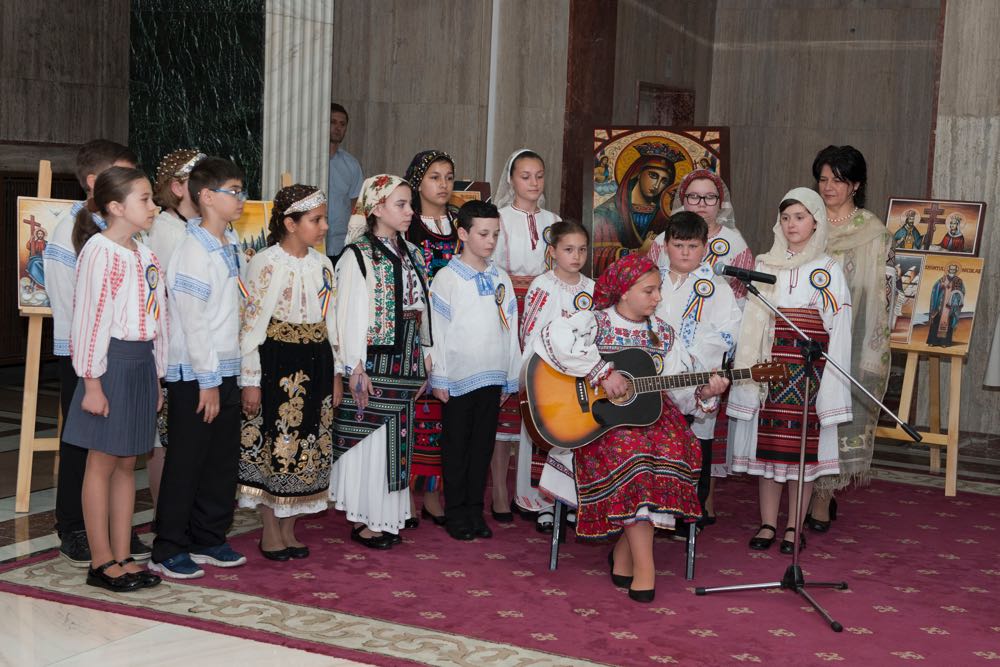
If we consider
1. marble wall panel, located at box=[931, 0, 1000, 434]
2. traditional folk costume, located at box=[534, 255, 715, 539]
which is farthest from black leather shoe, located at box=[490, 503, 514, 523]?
marble wall panel, located at box=[931, 0, 1000, 434]

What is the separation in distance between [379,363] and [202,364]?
86cm

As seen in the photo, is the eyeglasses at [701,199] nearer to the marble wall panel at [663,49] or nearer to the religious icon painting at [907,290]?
the religious icon painting at [907,290]

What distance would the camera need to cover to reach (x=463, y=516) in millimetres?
5426

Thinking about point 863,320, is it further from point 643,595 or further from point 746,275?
point 643,595

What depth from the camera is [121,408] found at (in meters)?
4.30

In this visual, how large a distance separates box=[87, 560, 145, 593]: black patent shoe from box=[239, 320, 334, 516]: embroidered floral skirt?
0.56 meters

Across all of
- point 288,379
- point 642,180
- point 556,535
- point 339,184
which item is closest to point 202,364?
point 288,379

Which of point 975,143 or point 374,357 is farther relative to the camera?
point 975,143

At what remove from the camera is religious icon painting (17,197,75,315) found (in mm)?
5551

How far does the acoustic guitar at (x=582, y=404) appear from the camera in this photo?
4637 millimetres

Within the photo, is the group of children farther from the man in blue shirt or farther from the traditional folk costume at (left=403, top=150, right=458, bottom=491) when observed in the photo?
the man in blue shirt

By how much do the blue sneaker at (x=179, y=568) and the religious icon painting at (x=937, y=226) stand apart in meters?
4.36

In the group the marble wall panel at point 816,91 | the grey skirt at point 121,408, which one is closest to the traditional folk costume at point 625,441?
the grey skirt at point 121,408

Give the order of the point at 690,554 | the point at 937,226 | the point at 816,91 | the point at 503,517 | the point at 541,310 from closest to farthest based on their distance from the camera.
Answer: the point at 690,554
the point at 541,310
the point at 503,517
the point at 937,226
the point at 816,91
